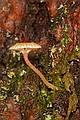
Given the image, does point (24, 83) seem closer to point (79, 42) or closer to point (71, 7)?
point (79, 42)

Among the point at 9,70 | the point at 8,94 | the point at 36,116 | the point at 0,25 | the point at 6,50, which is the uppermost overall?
the point at 0,25

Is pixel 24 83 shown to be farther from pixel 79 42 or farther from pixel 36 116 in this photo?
pixel 79 42

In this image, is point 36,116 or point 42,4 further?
point 42,4

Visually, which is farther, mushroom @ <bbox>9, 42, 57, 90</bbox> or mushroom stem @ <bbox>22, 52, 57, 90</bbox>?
mushroom stem @ <bbox>22, 52, 57, 90</bbox>

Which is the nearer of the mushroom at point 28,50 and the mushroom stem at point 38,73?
the mushroom at point 28,50

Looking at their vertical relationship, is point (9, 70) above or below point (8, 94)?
above

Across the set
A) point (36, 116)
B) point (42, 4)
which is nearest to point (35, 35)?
point (42, 4)

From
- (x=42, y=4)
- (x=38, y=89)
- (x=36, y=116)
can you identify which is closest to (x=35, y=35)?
(x=42, y=4)

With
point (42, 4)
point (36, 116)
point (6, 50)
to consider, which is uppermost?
point (42, 4)

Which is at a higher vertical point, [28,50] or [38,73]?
[28,50]
